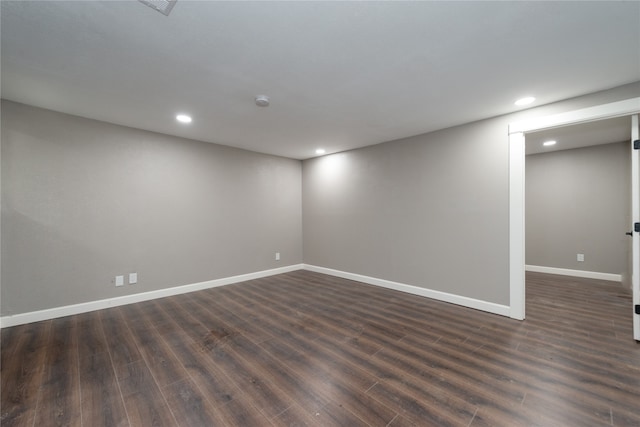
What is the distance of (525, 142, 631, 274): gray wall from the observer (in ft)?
14.8

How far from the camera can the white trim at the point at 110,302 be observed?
294cm

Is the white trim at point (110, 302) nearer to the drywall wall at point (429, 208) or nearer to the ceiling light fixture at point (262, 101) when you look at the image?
the drywall wall at point (429, 208)

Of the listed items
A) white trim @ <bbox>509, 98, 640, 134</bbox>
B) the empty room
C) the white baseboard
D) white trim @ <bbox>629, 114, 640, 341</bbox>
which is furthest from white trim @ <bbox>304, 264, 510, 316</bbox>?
the white baseboard

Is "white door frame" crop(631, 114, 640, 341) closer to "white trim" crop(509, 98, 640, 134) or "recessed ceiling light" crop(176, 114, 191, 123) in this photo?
"white trim" crop(509, 98, 640, 134)

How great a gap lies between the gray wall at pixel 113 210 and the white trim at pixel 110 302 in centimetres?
7

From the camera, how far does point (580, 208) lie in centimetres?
491

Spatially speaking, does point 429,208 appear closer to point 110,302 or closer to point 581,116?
point 581,116

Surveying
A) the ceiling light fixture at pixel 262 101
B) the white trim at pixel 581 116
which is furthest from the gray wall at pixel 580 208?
the ceiling light fixture at pixel 262 101

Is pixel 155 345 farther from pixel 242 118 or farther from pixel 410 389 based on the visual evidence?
pixel 242 118

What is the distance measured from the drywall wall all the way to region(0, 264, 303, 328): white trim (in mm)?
1909

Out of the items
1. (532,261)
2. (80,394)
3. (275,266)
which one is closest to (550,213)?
(532,261)

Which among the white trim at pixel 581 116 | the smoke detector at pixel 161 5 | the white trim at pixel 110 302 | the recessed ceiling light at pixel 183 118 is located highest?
the recessed ceiling light at pixel 183 118

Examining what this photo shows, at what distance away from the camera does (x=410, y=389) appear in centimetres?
182

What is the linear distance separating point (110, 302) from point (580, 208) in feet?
26.6
